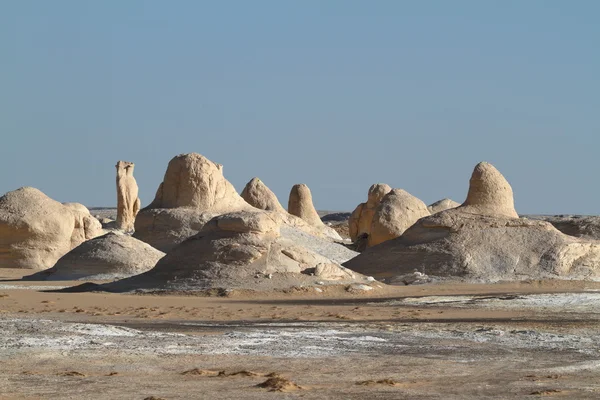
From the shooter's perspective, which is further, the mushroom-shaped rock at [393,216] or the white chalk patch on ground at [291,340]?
the mushroom-shaped rock at [393,216]

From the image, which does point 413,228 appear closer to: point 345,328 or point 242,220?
point 242,220

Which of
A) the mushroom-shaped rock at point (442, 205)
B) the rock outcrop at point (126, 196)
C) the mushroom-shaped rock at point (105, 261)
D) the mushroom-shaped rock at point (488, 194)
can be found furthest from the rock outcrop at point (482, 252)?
the rock outcrop at point (126, 196)

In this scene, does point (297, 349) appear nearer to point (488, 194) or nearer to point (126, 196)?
point (488, 194)

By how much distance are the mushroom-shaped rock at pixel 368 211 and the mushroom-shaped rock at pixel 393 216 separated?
8.06m

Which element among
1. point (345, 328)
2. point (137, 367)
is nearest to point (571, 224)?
point (345, 328)

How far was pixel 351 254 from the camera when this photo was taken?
34.9m

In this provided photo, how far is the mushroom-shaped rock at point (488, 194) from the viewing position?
29812mm

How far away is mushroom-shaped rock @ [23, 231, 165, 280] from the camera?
2756 cm

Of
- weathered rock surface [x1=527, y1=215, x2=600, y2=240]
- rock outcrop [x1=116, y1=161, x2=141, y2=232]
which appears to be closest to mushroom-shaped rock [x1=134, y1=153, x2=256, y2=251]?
weathered rock surface [x1=527, y1=215, x2=600, y2=240]

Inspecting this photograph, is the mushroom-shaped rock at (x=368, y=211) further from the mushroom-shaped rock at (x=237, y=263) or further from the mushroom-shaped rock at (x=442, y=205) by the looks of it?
the mushroom-shaped rock at (x=237, y=263)

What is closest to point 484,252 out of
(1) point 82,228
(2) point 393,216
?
(2) point 393,216

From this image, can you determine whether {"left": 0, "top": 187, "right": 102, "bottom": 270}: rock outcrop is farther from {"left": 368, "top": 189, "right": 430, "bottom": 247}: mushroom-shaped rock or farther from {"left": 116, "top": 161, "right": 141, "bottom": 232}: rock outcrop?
{"left": 116, "top": 161, "right": 141, "bottom": 232}: rock outcrop

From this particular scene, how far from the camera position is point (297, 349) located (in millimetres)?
12594

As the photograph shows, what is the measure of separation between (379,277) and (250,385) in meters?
18.2
